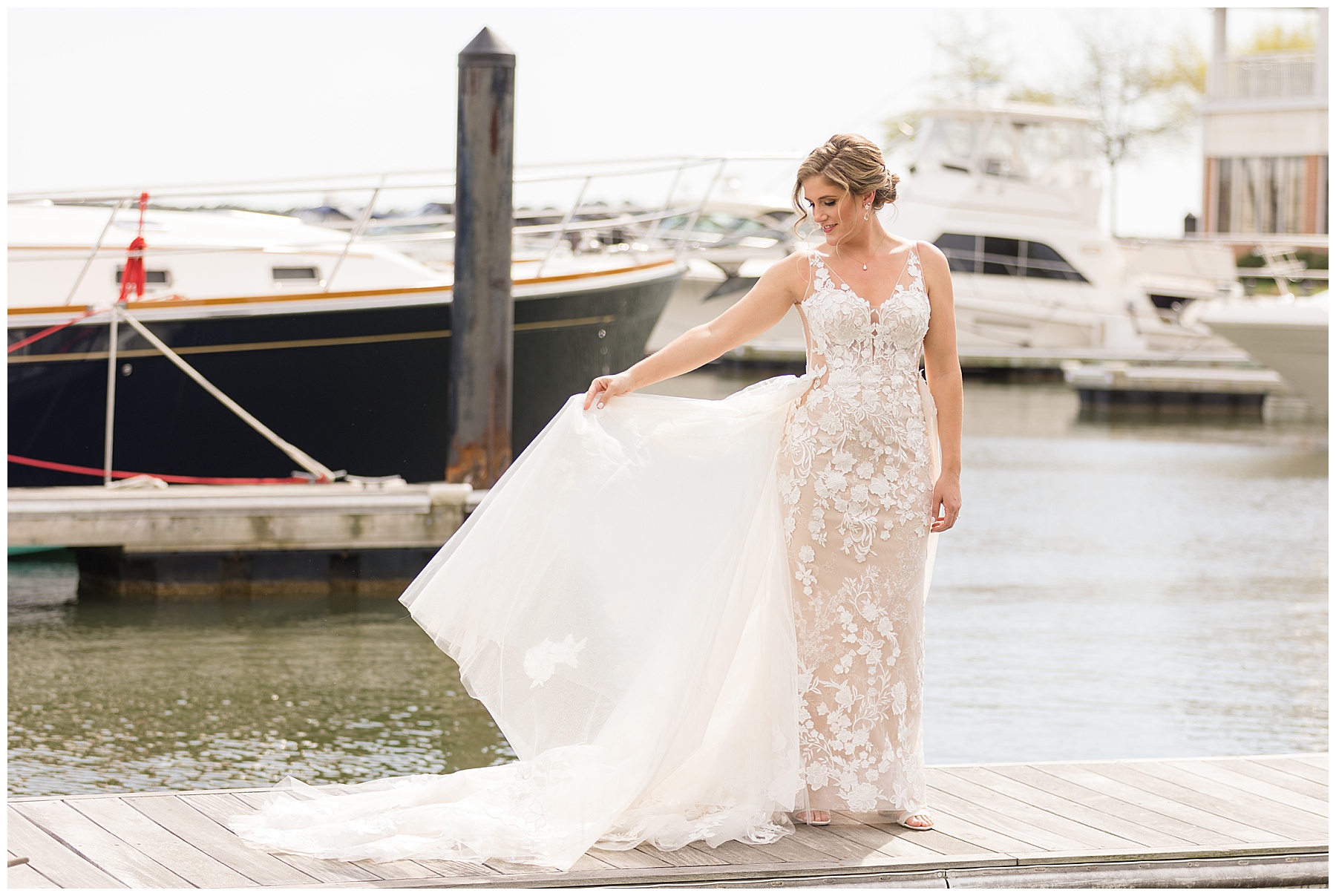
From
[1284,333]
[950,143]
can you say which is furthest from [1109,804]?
[950,143]

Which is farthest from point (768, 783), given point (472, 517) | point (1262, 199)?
point (1262, 199)

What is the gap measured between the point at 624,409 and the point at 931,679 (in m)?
4.34

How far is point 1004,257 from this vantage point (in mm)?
31625

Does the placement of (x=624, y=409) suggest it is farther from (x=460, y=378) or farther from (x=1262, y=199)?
(x=1262, y=199)

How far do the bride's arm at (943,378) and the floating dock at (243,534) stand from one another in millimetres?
5129

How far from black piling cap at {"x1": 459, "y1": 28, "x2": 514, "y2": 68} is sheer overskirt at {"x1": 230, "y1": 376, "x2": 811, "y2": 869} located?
552 centimetres

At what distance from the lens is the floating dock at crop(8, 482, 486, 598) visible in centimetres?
873

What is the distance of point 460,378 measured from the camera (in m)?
9.52

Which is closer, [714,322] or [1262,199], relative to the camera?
[714,322]

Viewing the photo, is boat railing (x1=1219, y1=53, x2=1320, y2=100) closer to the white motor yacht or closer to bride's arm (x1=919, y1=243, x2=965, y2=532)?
the white motor yacht

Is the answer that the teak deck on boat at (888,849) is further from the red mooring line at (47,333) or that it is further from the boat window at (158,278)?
the boat window at (158,278)

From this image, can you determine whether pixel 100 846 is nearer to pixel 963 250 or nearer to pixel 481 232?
pixel 481 232

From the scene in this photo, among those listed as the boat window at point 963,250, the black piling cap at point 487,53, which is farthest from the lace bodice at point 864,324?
the boat window at point 963,250

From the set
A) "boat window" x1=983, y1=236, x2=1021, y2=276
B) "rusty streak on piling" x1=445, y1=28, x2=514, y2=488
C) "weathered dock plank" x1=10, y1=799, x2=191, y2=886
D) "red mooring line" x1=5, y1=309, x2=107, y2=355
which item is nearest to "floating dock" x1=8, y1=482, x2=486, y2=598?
"rusty streak on piling" x1=445, y1=28, x2=514, y2=488
